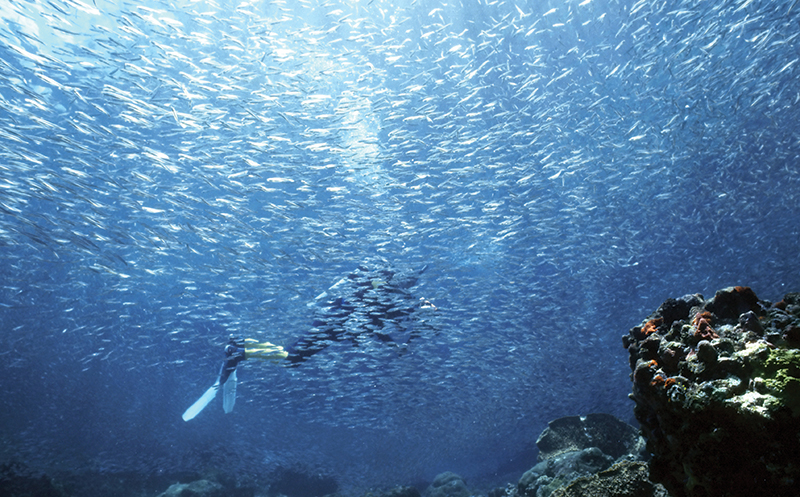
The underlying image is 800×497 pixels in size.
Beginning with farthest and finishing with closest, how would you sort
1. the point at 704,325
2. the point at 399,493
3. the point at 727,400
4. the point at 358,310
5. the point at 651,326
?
1. the point at 399,493
2. the point at 358,310
3. the point at 651,326
4. the point at 704,325
5. the point at 727,400

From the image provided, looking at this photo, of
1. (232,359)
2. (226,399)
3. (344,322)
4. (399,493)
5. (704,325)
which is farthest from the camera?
(399,493)

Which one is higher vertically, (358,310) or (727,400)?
(358,310)

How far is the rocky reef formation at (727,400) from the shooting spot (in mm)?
1838

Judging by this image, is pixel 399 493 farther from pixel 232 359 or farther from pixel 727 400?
pixel 727 400

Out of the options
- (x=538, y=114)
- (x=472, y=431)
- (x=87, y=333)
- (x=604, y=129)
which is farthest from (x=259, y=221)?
(x=472, y=431)

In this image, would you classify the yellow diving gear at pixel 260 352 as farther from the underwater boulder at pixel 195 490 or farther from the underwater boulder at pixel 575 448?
the underwater boulder at pixel 195 490

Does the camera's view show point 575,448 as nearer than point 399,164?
Yes

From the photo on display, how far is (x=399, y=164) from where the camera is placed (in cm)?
1100

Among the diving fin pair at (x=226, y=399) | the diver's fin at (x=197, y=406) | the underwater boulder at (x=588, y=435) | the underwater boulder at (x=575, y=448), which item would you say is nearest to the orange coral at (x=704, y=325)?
the underwater boulder at (x=575, y=448)

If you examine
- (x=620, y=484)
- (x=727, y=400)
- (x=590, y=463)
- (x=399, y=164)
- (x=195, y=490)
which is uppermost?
(x=399, y=164)

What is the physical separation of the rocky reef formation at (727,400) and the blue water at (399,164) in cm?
760

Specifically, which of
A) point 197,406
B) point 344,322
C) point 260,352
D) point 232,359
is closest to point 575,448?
point 344,322

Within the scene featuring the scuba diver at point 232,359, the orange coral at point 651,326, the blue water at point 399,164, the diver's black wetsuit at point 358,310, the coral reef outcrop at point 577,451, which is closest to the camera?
the orange coral at point 651,326

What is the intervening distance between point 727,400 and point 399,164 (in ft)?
31.8
